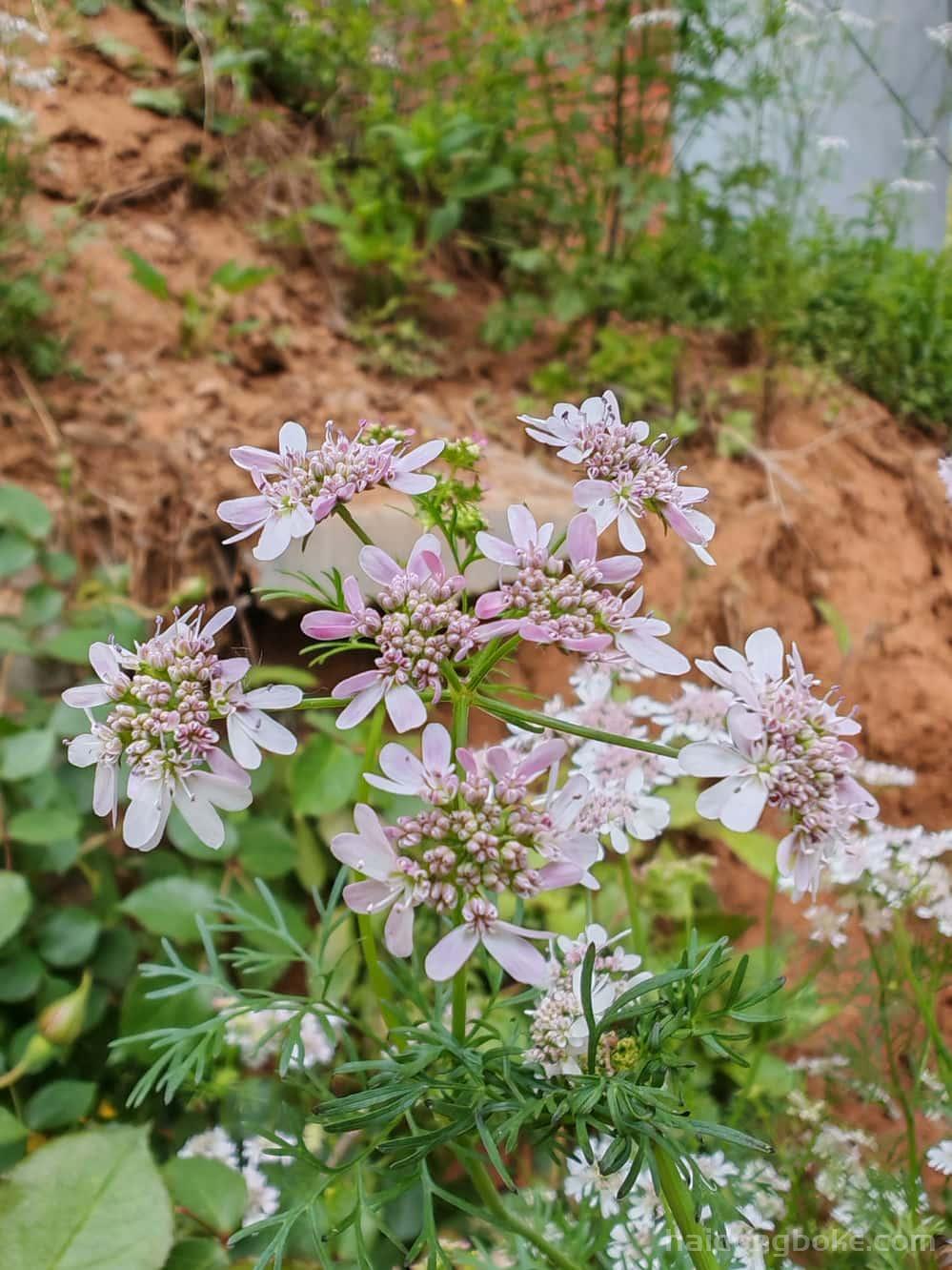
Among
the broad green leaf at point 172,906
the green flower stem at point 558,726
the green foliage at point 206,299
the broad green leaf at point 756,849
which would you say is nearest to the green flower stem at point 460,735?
the green flower stem at point 558,726

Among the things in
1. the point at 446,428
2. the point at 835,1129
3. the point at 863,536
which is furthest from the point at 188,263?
the point at 835,1129

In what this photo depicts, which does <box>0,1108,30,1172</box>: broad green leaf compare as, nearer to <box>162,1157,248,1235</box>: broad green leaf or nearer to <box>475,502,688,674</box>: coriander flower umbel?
<box>162,1157,248,1235</box>: broad green leaf

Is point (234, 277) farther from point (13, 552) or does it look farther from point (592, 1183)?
point (592, 1183)

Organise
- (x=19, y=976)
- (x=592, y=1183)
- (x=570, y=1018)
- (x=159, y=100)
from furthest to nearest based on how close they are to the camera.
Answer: (x=159, y=100) < (x=19, y=976) < (x=592, y=1183) < (x=570, y=1018)

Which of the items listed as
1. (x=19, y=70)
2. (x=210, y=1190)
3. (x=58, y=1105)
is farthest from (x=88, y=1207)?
(x=19, y=70)

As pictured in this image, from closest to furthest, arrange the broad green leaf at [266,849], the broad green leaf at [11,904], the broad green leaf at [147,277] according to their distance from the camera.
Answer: the broad green leaf at [11,904]
the broad green leaf at [266,849]
the broad green leaf at [147,277]

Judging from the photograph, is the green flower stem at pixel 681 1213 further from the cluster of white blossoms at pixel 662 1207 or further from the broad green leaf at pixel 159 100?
the broad green leaf at pixel 159 100
